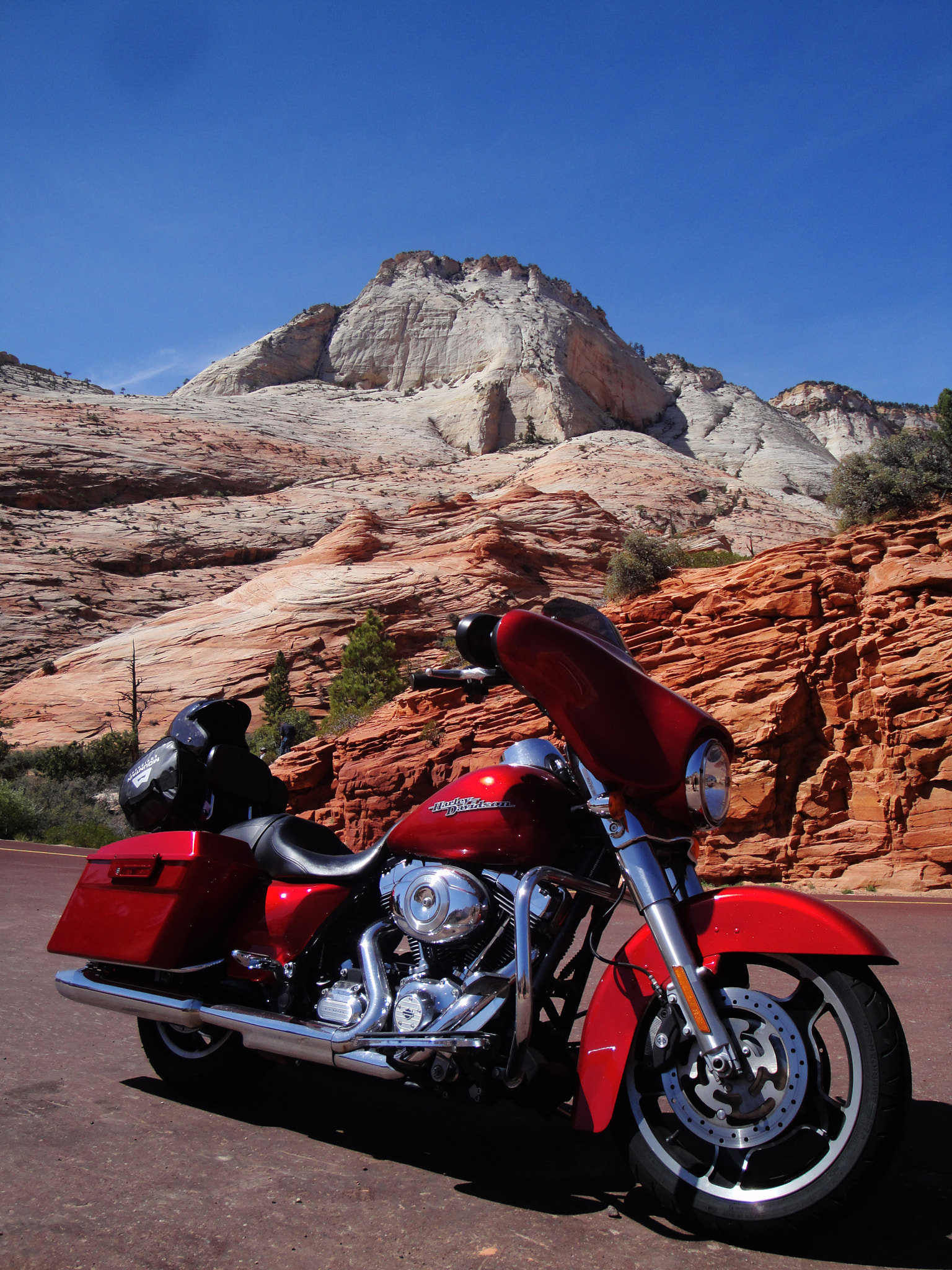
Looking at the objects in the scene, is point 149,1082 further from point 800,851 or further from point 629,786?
point 800,851

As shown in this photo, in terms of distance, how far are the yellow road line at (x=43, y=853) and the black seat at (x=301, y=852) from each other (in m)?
11.2

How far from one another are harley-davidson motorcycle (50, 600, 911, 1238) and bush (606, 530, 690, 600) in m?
16.9

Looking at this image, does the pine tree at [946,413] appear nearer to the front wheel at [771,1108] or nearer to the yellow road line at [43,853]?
the front wheel at [771,1108]

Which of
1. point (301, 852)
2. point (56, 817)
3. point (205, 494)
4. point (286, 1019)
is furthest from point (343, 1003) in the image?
point (205, 494)

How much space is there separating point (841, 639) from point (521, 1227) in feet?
43.6

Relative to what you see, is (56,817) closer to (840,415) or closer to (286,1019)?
(286,1019)

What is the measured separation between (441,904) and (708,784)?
3.15 feet

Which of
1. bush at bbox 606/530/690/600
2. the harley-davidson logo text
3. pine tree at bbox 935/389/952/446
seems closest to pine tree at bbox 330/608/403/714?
bush at bbox 606/530/690/600

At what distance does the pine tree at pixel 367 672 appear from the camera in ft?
103

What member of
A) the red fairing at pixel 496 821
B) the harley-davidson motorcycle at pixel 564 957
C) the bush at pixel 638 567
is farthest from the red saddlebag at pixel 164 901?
the bush at pixel 638 567

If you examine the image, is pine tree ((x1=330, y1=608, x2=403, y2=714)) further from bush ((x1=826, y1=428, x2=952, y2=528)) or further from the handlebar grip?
the handlebar grip

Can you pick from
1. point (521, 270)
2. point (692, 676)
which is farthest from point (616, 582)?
point (521, 270)

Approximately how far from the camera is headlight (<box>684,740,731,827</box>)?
107 inches

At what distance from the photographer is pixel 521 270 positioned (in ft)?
364
